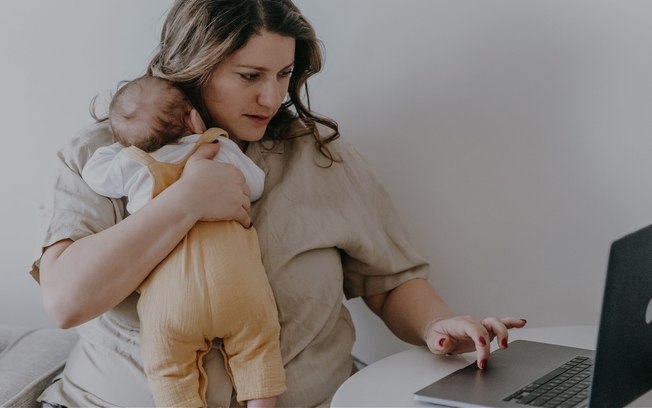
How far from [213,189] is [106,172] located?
196 millimetres

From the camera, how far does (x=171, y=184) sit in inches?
62.0

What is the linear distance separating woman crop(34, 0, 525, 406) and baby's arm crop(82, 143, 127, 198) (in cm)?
4

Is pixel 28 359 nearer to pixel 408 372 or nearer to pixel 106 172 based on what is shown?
pixel 106 172

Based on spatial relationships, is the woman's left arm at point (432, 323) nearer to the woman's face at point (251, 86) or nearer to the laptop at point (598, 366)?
the laptop at point (598, 366)

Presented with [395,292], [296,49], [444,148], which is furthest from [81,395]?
[444,148]

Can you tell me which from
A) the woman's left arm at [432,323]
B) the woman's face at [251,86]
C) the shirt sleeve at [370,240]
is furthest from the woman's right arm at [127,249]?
the woman's left arm at [432,323]

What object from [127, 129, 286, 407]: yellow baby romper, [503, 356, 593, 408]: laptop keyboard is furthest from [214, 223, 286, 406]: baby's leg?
[503, 356, 593, 408]: laptop keyboard

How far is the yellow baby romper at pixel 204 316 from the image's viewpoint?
1.45 m

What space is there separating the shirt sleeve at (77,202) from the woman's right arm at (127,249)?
0.17ft

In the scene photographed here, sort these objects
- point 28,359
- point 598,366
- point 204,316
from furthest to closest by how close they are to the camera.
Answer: point 28,359 → point 204,316 → point 598,366

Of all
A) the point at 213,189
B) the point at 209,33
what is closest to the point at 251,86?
the point at 209,33

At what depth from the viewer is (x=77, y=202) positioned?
1617mm

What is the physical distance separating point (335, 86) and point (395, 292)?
50cm

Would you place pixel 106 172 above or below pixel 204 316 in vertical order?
above
